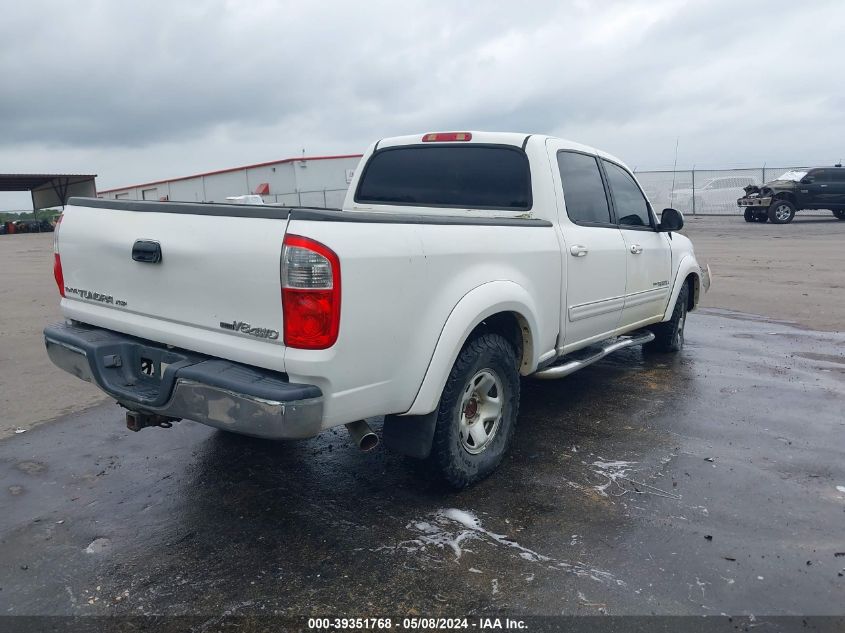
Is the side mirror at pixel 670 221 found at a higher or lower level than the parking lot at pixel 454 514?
higher

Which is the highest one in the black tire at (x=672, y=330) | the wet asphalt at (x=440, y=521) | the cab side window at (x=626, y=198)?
the cab side window at (x=626, y=198)

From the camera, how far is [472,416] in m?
3.76

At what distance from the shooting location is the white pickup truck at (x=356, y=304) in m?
2.76

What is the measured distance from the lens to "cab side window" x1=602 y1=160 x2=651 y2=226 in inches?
212

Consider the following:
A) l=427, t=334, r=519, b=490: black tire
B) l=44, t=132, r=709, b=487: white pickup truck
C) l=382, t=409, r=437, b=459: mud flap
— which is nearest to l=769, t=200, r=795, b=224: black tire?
l=44, t=132, r=709, b=487: white pickup truck

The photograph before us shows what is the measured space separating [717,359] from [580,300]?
9.24ft

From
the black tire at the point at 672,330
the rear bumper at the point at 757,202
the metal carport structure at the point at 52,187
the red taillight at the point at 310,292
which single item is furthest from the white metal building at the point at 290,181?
the red taillight at the point at 310,292

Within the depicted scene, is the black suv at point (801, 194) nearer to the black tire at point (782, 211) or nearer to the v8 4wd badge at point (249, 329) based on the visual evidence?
the black tire at point (782, 211)

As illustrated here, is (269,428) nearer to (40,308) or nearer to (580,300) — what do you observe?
(580,300)

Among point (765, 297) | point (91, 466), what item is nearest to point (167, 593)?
point (91, 466)

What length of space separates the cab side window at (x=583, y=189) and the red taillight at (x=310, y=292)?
2.28 meters

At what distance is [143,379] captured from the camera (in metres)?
3.33

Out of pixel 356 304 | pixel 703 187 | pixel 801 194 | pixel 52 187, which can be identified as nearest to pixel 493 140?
pixel 356 304

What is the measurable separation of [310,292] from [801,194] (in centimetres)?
2503
